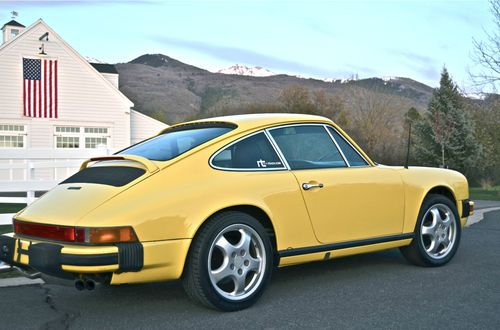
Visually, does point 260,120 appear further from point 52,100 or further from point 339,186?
point 52,100

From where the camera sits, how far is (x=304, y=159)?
16.3ft

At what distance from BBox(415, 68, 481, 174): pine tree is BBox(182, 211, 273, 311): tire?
116 ft

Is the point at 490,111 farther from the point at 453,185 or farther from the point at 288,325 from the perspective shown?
the point at 288,325

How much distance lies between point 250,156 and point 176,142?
0.64 m

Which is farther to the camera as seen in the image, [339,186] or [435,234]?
[435,234]

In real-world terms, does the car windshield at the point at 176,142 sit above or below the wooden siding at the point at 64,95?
below

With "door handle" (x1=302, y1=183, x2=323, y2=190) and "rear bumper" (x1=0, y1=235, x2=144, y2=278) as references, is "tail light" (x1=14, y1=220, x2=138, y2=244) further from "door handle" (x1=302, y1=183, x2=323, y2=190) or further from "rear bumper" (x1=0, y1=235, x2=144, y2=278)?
"door handle" (x1=302, y1=183, x2=323, y2=190)

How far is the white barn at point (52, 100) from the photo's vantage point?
24.1 m

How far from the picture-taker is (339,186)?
191 inches

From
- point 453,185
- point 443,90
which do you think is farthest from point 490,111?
point 453,185

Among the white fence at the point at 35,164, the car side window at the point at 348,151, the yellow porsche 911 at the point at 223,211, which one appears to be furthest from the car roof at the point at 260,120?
the white fence at the point at 35,164

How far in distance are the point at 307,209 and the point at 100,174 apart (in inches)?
65.0

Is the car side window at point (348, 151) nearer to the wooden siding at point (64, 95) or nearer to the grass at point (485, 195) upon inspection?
the grass at point (485, 195)

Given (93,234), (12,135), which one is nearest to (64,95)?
(12,135)
